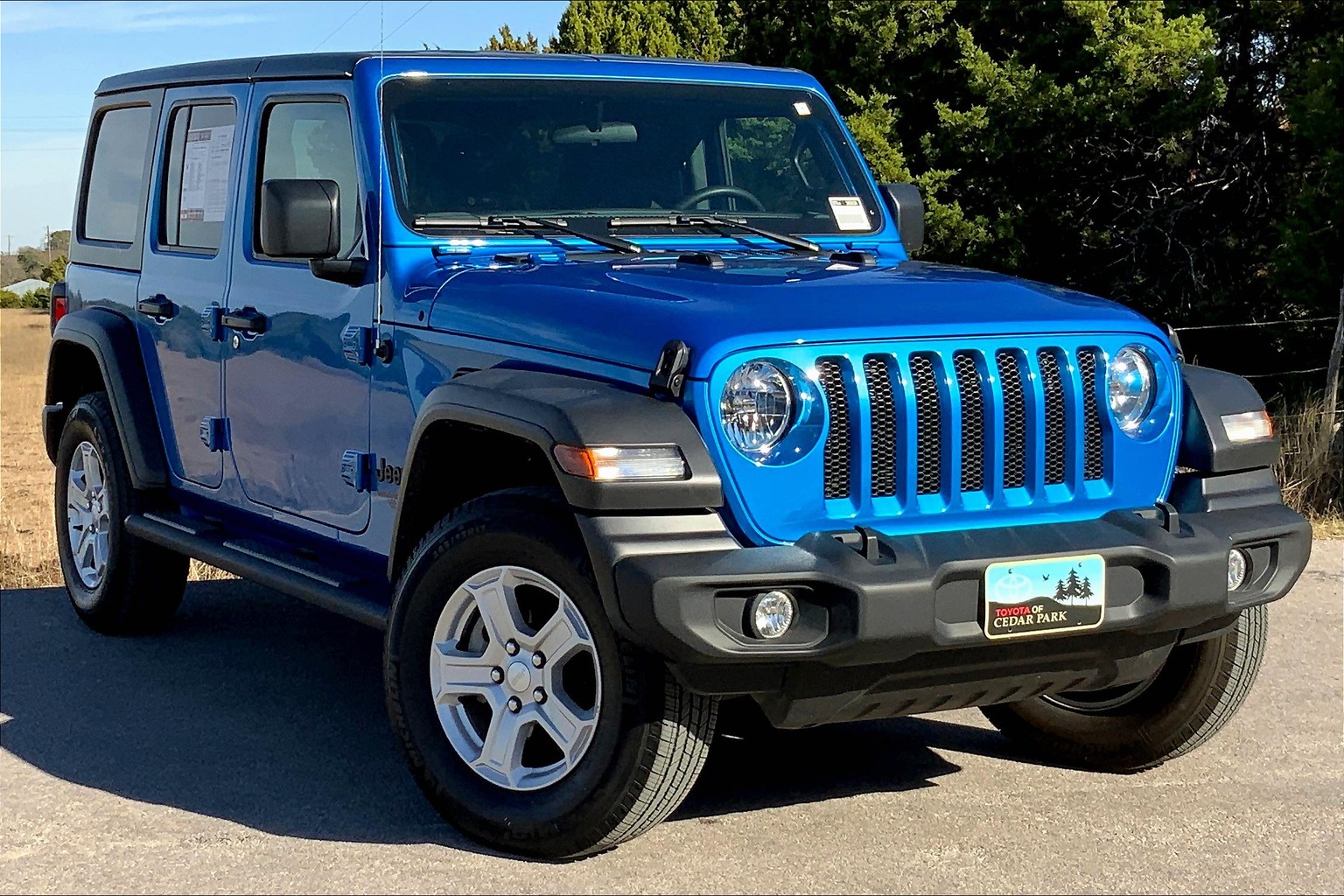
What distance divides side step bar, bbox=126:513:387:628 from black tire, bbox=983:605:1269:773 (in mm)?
1935

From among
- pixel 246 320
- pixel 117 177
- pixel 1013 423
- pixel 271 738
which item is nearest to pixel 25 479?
pixel 117 177

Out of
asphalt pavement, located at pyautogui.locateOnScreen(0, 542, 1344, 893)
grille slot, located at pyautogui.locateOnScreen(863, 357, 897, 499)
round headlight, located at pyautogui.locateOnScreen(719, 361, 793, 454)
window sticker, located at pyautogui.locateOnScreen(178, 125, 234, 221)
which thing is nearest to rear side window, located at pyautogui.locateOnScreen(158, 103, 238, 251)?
window sticker, located at pyautogui.locateOnScreen(178, 125, 234, 221)

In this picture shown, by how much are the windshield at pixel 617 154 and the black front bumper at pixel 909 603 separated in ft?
5.65

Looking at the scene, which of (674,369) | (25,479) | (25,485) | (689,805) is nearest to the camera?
(674,369)

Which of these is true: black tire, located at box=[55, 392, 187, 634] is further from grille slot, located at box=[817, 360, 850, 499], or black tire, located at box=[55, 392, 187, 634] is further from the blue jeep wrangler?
grille slot, located at box=[817, 360, 850, 499]

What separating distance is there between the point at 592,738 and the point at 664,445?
72cm

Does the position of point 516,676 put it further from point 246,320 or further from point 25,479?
point 25,479

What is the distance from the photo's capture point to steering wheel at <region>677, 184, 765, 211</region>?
18.5 feet

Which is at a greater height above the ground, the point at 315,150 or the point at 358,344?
the point at 315,150

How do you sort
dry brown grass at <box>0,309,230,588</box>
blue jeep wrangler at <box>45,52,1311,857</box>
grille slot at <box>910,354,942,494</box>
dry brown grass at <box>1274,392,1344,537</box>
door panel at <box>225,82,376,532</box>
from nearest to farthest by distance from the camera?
blue jeep wrangler at <box>45,52,1311,857</box>, grille slot at <box>910,354,942,494</box>, door panel at <box>225,82,376,532</box>, dry brown grass at <box>0,309,230,588</box>, dry brown grass at <box>1274,392,1344,537</box>

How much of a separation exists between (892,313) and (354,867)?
1845 millimetres

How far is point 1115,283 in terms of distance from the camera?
55.6 ft

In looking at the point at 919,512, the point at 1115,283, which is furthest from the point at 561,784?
the point at 1115,283

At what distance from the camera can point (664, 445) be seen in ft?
13.0
